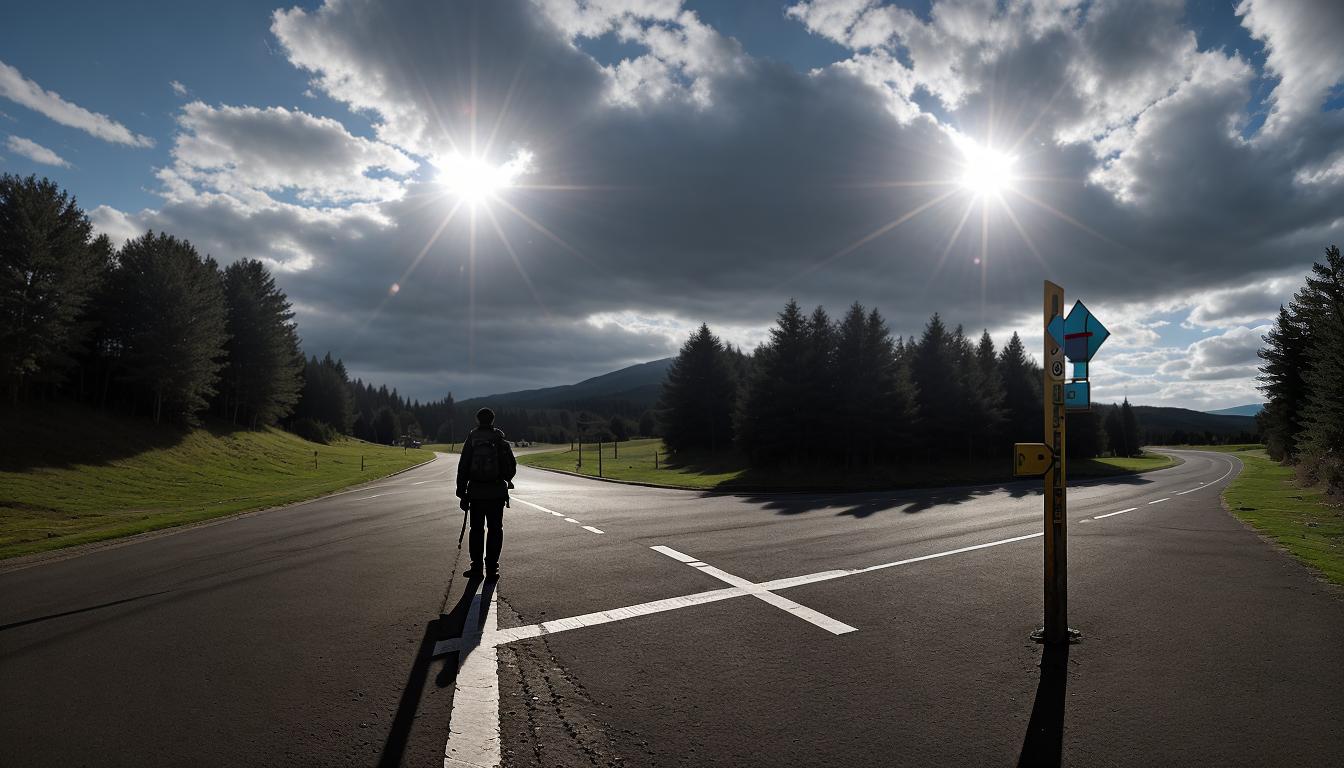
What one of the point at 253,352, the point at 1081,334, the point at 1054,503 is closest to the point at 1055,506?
the point at 1054,503

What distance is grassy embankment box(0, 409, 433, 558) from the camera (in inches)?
603

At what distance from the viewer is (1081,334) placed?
5.22 m

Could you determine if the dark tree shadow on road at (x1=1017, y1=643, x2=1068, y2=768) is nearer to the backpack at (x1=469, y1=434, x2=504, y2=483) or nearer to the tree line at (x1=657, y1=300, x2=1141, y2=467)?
the backpack at (x1=469, y1=434, x2=504, y2=483)

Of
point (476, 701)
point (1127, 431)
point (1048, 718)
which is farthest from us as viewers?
point (1127, 431)

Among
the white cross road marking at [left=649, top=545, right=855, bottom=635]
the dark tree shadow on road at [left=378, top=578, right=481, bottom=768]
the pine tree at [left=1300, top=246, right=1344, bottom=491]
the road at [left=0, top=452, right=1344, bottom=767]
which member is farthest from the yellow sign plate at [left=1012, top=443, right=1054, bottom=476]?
the pine tree at [left=1300, top=246, right=1344, bottom=491]

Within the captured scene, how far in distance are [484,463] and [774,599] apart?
412 cm

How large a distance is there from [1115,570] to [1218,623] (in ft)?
8.50

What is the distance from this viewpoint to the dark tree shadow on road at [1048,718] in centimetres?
326

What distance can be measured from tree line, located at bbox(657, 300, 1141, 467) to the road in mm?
25244

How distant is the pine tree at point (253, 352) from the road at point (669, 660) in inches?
2331

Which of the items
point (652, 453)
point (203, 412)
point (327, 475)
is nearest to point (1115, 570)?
point (327, 475)

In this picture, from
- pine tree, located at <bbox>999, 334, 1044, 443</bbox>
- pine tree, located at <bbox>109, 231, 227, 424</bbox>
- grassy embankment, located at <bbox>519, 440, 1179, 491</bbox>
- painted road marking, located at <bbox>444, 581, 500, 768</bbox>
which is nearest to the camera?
painted road marking, located at <bbox>444, 581, 500, 768</bbox>

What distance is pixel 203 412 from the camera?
57469mm

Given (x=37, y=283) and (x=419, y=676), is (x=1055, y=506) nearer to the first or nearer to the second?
(x=419, y=676)
